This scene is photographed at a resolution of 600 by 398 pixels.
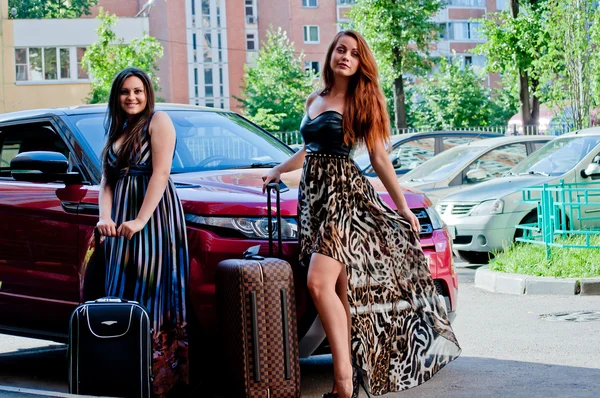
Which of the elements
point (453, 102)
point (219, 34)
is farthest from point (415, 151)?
point (219, 34)

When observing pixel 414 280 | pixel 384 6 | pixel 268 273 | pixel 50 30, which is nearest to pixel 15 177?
pixel 268 273

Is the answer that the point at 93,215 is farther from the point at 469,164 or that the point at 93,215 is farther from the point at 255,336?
the point at 469,164

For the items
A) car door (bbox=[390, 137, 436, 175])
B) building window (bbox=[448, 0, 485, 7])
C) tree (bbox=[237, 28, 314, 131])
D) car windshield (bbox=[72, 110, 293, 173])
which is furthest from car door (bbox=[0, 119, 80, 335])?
building window (bbox=[448, 0, 485, 7])

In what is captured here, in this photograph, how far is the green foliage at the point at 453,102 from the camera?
60.8 metres

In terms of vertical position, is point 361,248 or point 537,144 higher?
point 537,144

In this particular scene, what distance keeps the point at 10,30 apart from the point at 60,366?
52.5m

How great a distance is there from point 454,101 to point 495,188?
47.7 metres

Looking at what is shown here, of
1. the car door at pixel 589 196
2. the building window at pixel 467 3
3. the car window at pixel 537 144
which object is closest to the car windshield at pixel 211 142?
the car door at pixel 589 196

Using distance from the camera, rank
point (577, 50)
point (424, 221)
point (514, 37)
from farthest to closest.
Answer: point (514, 37) → point (577, 50) → point (424, 221)

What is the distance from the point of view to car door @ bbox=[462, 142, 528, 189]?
15617 mm

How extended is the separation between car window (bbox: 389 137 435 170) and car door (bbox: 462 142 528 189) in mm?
1695

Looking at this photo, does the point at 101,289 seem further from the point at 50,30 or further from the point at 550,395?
the point at 50,30

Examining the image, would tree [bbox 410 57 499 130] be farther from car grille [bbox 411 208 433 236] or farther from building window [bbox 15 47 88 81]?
car grille [bbox 411 208 433 236]

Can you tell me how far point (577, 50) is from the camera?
59.6 ft
